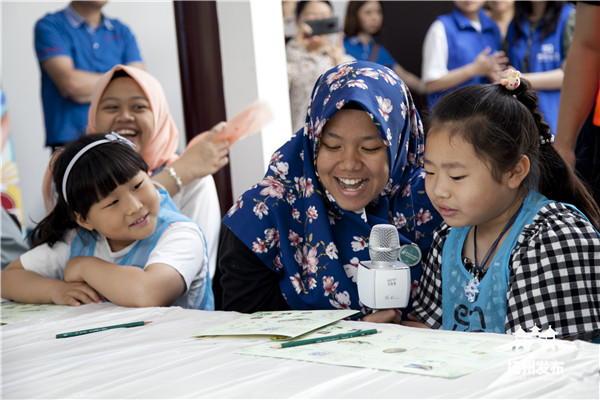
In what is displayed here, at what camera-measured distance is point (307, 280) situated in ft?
5.79

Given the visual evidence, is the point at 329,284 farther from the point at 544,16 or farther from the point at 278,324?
the point at 544,16

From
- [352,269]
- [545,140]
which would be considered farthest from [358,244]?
[545,140]

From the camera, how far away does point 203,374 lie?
1.05 m

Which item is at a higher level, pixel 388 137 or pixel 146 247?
pixel 388 137

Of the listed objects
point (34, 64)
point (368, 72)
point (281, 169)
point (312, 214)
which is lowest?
point (312, 214)

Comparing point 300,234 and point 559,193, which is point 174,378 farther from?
point 559,193

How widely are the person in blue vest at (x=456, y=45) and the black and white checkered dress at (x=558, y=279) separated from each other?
9.74ft

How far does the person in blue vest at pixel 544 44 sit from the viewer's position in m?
3.93

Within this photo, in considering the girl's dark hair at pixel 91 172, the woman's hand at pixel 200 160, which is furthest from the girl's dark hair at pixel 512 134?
the woman's hand at pixel 200 160

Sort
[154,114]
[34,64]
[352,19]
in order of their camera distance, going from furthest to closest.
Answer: [352,19] → [34,64] → [154,114]

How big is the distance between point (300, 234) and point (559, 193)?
64 cm

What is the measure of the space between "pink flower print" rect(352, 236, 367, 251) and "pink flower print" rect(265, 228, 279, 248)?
0.21m

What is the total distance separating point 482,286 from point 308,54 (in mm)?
3018

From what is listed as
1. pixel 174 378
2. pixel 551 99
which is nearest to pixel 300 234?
pixel 174 378
